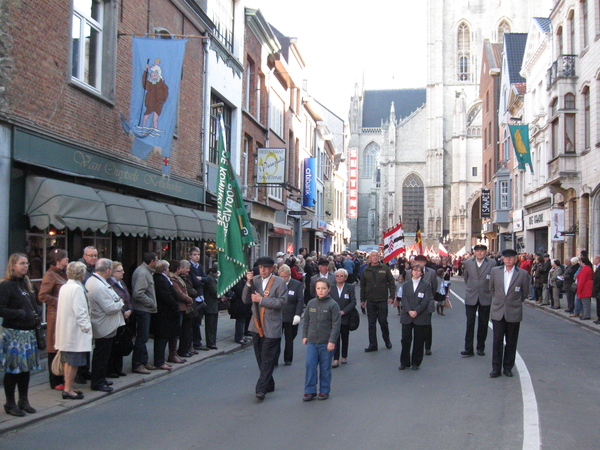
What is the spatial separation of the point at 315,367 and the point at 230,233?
8.57 ft

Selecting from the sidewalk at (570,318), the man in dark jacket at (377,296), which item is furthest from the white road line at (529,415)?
the sidewalk at (570,318)

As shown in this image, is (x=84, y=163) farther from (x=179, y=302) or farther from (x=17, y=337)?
(x=17, y=337)

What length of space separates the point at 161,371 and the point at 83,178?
390cm

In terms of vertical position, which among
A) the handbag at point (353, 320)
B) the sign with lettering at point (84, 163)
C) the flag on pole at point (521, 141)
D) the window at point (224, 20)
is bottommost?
the handbag at point (353, 320)

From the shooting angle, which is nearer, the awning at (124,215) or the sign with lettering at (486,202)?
the awning at (124,215)

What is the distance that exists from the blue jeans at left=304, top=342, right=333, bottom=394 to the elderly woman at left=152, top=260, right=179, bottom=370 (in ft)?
Answer: 9.43

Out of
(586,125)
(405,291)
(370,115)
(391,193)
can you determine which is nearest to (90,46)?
(405,291)

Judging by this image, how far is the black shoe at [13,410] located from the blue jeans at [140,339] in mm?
2546

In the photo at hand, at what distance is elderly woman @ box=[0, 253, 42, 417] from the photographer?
6.35m

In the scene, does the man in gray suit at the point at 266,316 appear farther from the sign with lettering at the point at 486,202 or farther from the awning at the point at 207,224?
the sign with lettering at the point at 486,202

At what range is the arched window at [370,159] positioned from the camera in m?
90.1

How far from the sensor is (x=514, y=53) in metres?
42.5

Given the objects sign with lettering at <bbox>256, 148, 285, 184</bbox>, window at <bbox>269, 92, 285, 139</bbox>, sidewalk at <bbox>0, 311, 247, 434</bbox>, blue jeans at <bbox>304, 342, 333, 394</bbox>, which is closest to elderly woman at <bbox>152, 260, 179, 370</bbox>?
sidewalk at <bbox>0, 311, 247, 434</bbox>

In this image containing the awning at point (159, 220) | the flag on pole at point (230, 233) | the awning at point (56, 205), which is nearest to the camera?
the flag on pole at point (230, 233)
